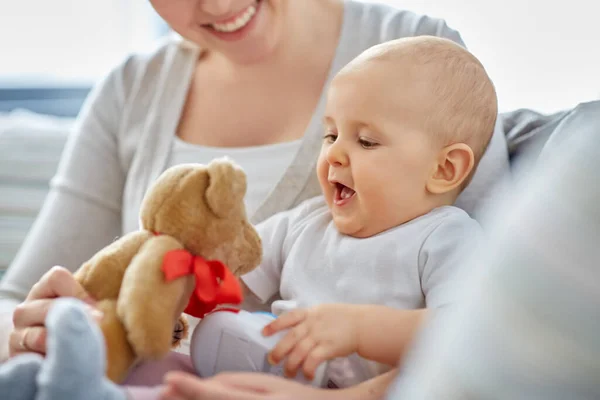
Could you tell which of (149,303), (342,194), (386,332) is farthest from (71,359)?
(342,194)

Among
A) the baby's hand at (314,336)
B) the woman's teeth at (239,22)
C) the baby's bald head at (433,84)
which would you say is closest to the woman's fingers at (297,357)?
the baby's hand at (314,336)

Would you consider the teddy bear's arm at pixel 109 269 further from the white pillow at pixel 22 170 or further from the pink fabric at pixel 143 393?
the white pillow at pixel 22 170

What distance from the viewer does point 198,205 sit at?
75 cm

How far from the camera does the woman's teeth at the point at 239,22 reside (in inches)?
44.3

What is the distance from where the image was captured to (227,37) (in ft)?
3.75

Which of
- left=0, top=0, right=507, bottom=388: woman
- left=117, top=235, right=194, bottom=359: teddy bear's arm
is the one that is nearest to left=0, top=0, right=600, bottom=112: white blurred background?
left=0, top=0, right=507, bottom=388: woman

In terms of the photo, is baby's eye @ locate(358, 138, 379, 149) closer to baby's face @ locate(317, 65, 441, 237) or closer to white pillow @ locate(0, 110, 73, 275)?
baby's face @ locate(317, 65, 441, 237)

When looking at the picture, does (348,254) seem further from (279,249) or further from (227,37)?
(227,37)

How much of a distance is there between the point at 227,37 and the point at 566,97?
80 cm

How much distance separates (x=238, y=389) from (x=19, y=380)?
0.19 meters

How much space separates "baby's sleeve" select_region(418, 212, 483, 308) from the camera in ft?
2.70

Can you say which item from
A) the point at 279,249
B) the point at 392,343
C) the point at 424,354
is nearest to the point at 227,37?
the point at 279,249

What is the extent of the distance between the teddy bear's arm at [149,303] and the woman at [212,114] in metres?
0.44

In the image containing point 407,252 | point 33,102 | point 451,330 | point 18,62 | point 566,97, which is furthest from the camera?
point 18,62
